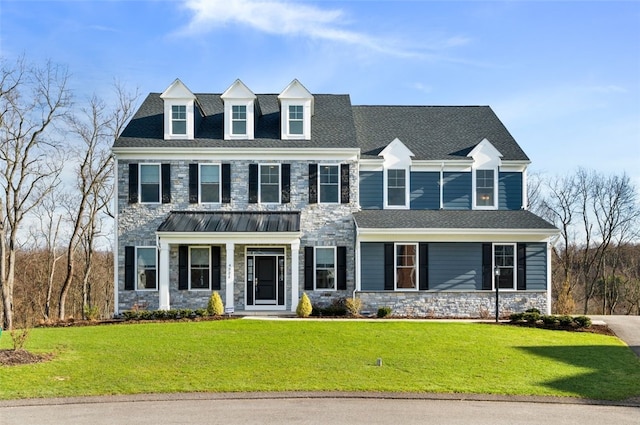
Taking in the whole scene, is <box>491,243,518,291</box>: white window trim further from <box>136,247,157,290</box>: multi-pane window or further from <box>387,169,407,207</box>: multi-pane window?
<box>136,247,157,290</box>: multi-pane window

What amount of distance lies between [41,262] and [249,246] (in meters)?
24.2

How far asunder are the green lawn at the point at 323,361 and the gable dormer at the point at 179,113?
879 centimetres

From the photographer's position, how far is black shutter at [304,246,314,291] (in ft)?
78.3

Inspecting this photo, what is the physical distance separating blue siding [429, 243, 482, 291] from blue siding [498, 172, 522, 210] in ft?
10.1

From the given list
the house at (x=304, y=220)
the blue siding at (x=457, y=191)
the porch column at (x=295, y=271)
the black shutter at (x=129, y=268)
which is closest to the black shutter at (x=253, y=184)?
the house at (x=304, y=220)

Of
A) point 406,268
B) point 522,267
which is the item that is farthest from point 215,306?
point 522,267

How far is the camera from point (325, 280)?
24.0m

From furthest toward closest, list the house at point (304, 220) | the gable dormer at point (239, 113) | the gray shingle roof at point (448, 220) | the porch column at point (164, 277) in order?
the gable dormer at point (239, 113) < the gray shingle roof at point (448, 220) < the house at point (304, 220) < the porch column at point (164, 277)

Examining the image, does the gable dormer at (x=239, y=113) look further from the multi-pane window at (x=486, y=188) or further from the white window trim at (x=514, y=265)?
the white window trim at (x=514, y=265)

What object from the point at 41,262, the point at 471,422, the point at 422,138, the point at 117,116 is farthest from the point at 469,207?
the point at 41,262

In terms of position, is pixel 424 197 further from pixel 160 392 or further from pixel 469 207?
pixel 160 392

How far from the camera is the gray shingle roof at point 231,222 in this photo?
75.2 ft

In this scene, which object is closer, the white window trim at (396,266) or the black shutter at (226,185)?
the white window trim at (396,266)

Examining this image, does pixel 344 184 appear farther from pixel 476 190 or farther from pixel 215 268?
pixel 215 268
